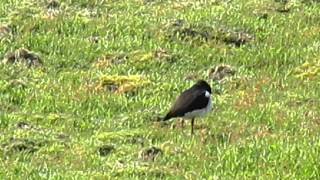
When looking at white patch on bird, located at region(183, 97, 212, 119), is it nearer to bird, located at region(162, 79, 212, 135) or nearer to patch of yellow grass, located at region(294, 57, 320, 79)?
bird, located at region(162, 79, 212, 135)

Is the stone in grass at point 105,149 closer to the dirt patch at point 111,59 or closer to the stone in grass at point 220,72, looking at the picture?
the stone in grass at point 220,72

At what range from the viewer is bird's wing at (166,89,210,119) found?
18.9m

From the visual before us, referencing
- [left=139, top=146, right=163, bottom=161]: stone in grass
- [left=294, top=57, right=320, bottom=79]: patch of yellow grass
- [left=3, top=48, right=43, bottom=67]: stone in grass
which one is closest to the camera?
[left=139, top=146, right=163, bottom=161]: stone in grass

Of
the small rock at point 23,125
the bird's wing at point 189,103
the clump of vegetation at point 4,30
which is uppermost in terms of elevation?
the bird's wing at point 189,103

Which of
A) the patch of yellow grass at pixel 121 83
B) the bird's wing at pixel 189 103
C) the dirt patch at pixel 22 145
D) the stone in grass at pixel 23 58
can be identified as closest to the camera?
the dirt patch at pixel 22 145

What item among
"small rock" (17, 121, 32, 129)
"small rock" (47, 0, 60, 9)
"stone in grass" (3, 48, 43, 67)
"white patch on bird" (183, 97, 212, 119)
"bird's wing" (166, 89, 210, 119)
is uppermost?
"bird's wing" (166, 89, 210, 119)

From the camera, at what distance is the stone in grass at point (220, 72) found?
→ 24.5 m

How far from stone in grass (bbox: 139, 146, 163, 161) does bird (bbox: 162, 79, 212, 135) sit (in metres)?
1.80

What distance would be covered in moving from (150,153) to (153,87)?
6.19m

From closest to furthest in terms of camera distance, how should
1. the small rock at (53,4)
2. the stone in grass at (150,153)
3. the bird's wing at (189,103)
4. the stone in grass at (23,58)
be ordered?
1. the stone in grass at (150,153)
2. the bird's wing at (189,103)
3. the stone in grass at (23,58)
4. the small rock at (53,4)

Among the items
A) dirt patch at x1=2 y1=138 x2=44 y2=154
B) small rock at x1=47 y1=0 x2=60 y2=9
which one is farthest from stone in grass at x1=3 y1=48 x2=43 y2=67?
dirt patch at x1=2 y1=138 x2=44 y2=154

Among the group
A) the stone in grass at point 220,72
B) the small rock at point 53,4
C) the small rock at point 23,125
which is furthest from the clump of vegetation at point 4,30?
the small rock at point 23,125

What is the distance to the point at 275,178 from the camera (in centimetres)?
1524

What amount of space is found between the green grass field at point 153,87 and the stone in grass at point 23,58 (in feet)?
0.17
